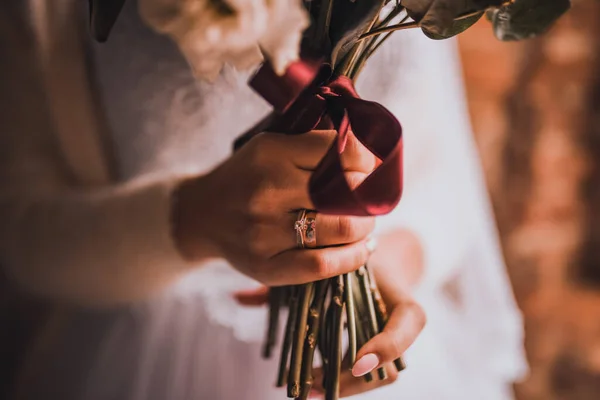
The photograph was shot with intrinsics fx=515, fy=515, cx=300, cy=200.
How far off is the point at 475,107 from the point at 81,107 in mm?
1046

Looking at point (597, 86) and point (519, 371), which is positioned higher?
point (597, 86)

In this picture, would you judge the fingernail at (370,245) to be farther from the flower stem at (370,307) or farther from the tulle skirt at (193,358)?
the tulle skirt at (193,358)

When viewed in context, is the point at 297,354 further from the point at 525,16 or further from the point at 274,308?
the point at 525,16

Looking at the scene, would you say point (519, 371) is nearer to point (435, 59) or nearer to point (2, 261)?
point (435, 59)

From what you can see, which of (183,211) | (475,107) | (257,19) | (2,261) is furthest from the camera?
(475,107)

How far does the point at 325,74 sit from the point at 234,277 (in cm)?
41

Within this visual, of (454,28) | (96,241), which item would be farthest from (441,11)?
(96,241)

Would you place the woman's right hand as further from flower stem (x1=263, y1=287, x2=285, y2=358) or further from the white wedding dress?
the white wedding dress

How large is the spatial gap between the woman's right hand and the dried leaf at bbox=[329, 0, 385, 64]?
0.07 meters

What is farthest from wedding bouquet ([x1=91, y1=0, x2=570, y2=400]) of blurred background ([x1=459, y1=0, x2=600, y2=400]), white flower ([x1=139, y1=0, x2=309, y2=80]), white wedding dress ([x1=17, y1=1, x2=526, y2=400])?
blurred background ([x1=459, y1=0, x2=600, y2=400])

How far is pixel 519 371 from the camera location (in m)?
0.78

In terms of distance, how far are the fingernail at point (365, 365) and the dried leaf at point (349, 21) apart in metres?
0.25

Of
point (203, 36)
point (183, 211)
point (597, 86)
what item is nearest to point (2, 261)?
point (183, 211)

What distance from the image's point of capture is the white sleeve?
0.59 m
